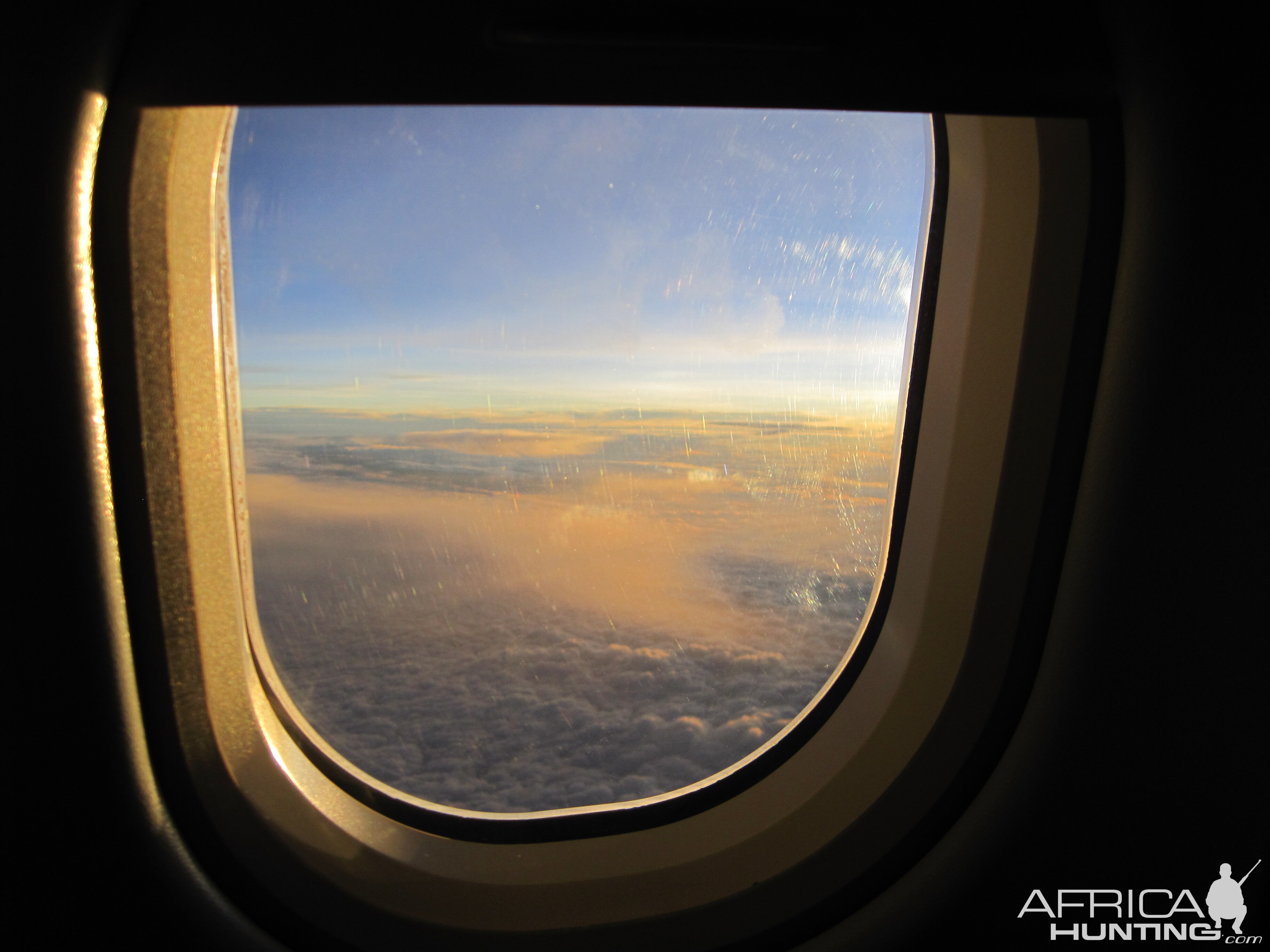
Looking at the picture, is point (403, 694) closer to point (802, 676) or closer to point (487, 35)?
point (802, 676)

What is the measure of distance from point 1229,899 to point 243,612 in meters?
1.53

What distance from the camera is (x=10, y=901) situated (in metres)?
0.73

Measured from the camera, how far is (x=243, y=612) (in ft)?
3.00

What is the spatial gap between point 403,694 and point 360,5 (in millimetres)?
1121

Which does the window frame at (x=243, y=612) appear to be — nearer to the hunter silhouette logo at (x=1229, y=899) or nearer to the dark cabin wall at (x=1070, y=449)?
the dark cabin wall at (x=1070, y=449)

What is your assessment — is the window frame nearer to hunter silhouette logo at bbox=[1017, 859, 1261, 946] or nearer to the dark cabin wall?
the dark cabin wall

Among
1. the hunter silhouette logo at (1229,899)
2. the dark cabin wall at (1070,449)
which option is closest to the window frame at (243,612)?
the dark cabin wall at (1070,449)

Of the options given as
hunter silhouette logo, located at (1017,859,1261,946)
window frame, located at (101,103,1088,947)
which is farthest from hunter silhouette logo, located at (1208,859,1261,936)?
window frame, located at (101,103,1088,947)

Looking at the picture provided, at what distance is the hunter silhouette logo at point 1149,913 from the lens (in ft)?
2.69

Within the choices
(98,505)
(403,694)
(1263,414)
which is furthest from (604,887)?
(1263,414)

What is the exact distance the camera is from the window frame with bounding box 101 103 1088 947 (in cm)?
76

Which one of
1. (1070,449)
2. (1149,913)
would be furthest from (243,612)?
(1149,913)

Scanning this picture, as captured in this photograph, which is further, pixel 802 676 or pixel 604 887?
pixel 802 676

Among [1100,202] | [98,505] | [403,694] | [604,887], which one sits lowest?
[604,887]
